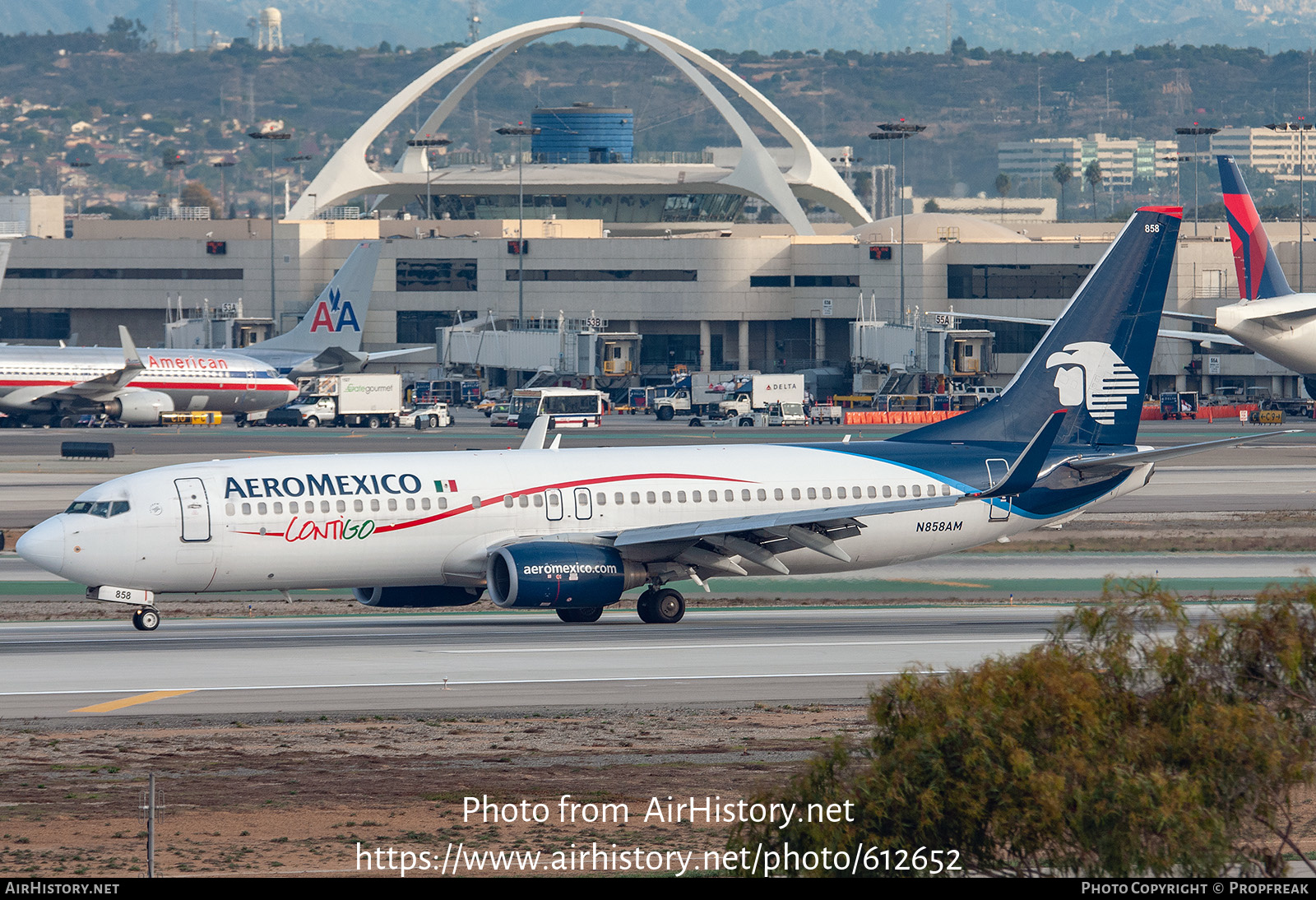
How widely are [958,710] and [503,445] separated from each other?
7232cm

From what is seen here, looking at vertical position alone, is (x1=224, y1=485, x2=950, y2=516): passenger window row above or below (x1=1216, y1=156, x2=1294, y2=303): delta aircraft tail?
below

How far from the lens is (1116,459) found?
40.0 metres

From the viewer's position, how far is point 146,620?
37.1 metres

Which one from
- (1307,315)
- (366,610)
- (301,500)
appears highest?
(1307,315)

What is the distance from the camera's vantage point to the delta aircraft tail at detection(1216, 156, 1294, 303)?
75.3m

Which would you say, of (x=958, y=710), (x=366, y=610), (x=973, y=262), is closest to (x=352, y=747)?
(x=958, y=710)

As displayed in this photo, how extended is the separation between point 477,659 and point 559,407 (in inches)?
3153

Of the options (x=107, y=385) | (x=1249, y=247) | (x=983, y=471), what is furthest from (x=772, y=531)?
(x=107, y=385)

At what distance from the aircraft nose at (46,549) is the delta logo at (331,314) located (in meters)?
82.6

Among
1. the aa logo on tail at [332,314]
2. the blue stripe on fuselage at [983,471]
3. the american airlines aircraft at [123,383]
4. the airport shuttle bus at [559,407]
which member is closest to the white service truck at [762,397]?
the airport shuttle bus at [559,407]

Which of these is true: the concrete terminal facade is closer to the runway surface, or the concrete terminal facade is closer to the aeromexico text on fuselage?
the runway surface

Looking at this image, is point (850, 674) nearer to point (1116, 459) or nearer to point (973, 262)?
point (1116, 459)

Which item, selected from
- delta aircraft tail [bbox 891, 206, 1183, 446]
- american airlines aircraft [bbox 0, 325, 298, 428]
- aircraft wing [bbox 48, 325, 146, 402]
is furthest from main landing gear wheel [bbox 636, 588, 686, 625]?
aircraft wing [bbox 48, 325, 146, 402]

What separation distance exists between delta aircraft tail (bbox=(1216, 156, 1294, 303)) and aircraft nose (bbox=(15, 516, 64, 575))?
185 ft
